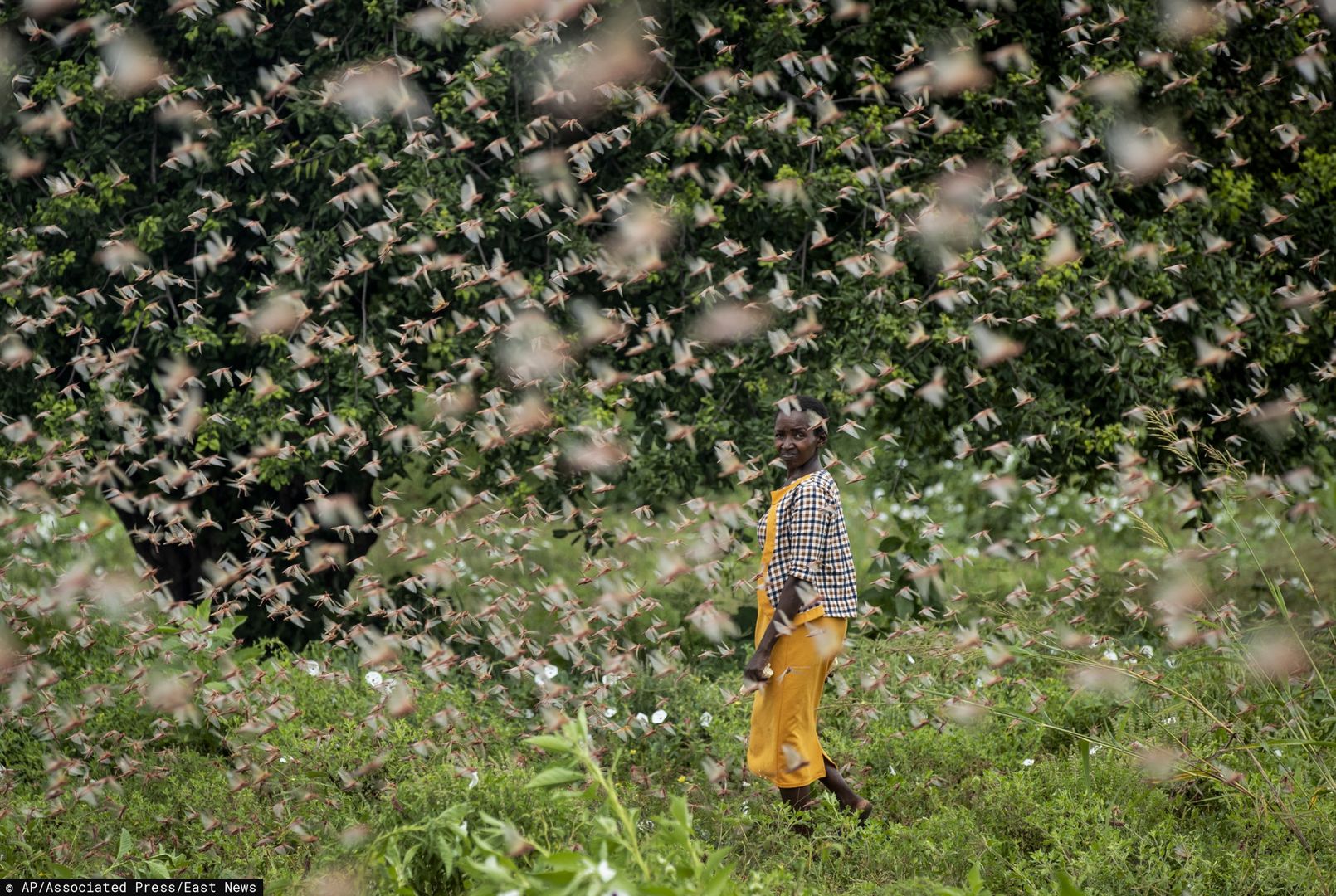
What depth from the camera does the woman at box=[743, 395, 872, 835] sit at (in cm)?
432

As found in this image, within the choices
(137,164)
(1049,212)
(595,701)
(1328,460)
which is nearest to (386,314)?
(137,164)

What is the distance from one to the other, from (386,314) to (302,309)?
1.33 feet

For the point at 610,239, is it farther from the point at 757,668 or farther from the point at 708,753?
the point at 757,668

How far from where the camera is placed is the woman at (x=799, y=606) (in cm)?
432

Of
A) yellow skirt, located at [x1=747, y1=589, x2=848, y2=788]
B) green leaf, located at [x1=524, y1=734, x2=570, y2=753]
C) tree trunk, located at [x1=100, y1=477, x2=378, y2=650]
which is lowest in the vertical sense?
tree trunk, located at [x1=100, y1=477, x2=378, y2=650]

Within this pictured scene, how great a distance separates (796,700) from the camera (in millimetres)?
4414

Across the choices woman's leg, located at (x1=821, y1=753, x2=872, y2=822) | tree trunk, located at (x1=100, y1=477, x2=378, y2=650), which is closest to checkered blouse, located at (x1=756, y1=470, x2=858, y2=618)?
woman's leg, located at (x1=821, y1=753, x2=872, y2=822)

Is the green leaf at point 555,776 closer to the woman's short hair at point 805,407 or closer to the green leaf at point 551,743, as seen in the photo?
the green leaf at point 551,743

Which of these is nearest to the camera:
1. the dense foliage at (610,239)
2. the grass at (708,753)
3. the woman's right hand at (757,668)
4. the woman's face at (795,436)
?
the grass at (708,753)

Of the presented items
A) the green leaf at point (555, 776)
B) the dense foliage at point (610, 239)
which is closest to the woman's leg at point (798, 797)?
the dense foliage at point (610, 239)

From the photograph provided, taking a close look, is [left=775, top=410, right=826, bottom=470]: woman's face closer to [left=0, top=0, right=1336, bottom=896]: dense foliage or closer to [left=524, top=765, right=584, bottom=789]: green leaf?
[left=0, top=0, right=1336, bottom=896]: dense foliage

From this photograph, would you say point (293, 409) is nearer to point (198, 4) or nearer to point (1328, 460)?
point (198, 4)

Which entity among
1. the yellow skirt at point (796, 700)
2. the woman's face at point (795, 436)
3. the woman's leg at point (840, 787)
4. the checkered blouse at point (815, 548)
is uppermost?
the woman's face at point (795, 436)

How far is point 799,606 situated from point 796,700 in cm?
33
